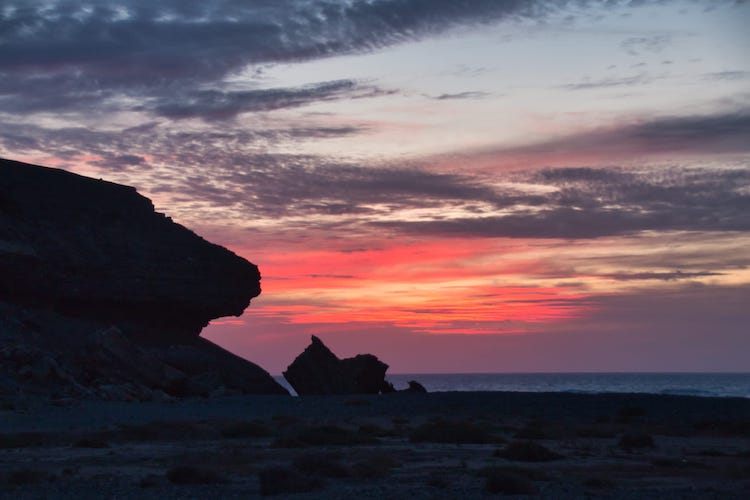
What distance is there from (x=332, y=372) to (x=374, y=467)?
38753mm

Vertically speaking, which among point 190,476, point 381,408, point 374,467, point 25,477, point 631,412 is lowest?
point 25,477

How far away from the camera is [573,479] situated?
62.5ft

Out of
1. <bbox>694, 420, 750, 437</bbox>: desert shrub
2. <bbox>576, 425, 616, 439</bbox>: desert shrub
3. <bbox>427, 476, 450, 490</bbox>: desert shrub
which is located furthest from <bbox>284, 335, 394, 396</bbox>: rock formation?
<bbox>427, 476, 450, 490</bbox>: desert shrub

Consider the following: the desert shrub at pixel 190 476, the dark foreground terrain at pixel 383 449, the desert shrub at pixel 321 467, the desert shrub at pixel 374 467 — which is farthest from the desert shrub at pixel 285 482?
the desert shrub at pixel 374 467

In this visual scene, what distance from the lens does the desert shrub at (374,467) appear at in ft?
64.0

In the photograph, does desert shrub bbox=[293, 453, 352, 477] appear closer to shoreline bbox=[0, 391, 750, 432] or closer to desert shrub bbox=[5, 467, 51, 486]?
desert shrub bbox=[5, 467, 51, 486]

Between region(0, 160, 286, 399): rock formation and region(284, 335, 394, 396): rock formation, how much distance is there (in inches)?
190

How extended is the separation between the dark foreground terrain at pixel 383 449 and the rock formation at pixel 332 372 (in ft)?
43.8

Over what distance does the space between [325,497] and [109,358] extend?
39964 mm

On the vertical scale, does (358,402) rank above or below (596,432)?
above

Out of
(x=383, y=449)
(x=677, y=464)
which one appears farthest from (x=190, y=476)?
(x=677, y=464)

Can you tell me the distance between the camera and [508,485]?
16.9 m

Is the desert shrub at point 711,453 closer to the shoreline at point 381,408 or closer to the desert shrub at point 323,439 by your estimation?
the desert shrub at point 323,439

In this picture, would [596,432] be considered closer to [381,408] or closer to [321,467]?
[381,408]
